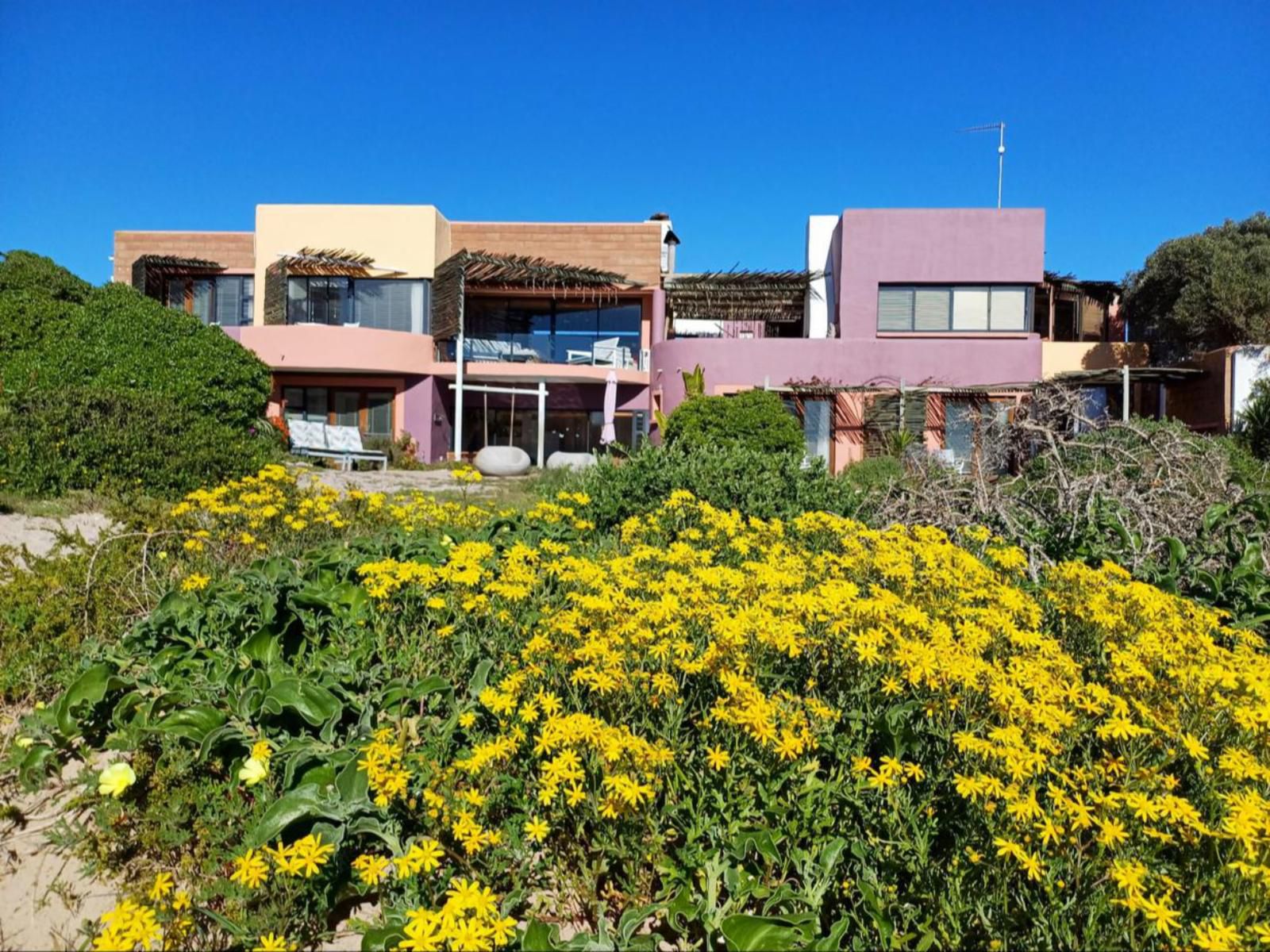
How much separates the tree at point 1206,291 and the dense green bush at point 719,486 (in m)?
18.0

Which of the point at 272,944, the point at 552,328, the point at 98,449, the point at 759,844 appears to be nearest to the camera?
the point at 272,944

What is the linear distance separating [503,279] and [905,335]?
10155mm

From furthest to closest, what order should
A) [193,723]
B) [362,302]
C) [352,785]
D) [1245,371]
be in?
[362,302], [1245,371], [193,723], [352,785]

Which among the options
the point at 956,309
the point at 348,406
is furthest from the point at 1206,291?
the point at 348,406

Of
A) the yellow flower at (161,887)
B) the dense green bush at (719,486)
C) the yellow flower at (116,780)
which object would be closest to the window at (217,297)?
the dense green bush at (719,486)

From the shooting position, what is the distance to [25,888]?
7.25 feet

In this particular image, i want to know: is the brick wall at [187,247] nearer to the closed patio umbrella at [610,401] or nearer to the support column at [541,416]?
the support column at [541,416]

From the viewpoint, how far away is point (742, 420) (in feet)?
50.9

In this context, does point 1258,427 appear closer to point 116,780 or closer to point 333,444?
point 116,780

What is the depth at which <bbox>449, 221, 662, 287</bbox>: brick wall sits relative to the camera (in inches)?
837

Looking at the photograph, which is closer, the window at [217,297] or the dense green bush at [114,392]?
the dense green bush at [114,392]

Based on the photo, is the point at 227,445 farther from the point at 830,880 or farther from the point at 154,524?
the point at 830,880

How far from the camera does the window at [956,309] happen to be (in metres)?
19.1

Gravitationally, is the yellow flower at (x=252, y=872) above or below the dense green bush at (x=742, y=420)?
below
